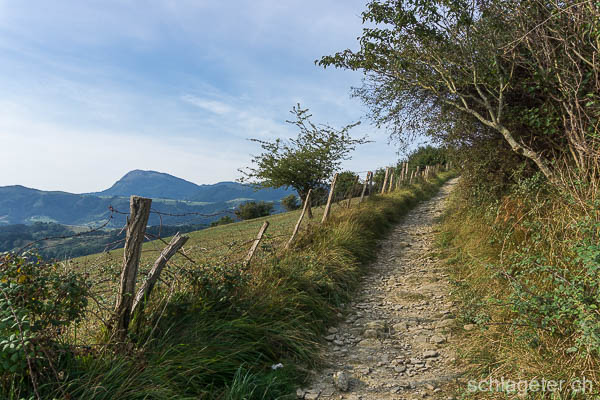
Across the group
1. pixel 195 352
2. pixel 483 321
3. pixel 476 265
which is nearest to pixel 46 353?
pixel 195 352

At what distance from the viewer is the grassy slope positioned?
2.76 meters

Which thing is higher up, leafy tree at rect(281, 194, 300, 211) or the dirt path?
leafy tree at rect(281, 194, 300, 211)

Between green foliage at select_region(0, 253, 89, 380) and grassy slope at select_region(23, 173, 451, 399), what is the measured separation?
338 millimetres

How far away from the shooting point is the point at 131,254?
3363 mm

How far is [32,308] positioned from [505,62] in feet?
30.6

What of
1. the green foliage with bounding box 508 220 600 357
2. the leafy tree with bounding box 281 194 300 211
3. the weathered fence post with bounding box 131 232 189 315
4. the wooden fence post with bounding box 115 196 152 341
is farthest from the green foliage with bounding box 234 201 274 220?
the green foliage with bounding box 508 220 600 357

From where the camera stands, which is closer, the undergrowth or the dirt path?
the undergrowth

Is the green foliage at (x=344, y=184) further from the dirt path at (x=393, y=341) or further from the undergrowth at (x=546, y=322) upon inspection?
the undergrowth at (x=546, y=322)

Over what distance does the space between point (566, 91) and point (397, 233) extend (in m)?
6.37

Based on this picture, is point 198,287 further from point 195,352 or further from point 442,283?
point 442,283

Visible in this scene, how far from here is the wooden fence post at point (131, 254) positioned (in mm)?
3316

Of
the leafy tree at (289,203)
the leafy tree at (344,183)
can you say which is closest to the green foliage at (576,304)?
the leafy tree at (344,183)

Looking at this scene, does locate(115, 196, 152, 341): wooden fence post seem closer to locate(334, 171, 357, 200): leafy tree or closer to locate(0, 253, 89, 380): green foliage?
locate(0, 253, 89, 380): green foliage

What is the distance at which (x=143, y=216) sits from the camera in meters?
3.40
